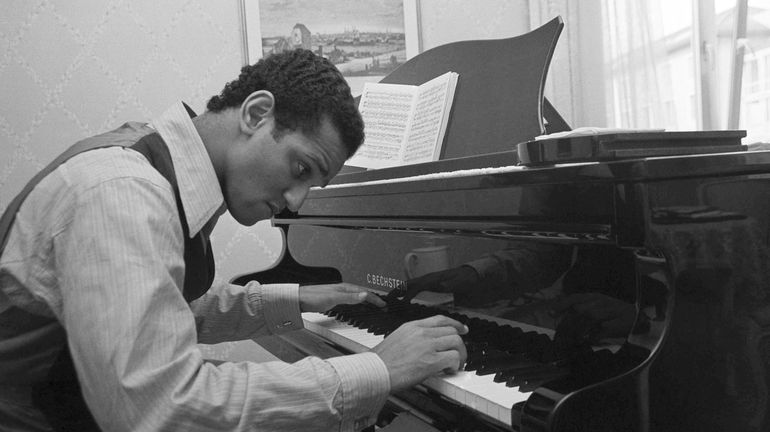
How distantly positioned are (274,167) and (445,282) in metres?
0.48

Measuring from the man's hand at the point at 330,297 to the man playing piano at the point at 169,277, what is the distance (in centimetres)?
39

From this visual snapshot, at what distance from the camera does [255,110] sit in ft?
4.04

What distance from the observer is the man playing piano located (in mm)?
927

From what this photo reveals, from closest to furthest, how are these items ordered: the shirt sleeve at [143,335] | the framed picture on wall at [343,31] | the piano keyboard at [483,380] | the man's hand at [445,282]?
the shirt sleeve at [143,335], the piano keyboard at [483,380], the man's hand at [445,282], the framed picture on wall at [343,31]

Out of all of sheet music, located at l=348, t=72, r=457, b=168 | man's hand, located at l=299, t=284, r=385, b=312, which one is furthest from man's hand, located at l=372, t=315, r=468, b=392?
sheet music, located at l=348, t=72, r=457, b=168

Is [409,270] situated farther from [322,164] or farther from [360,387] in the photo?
[360,387]

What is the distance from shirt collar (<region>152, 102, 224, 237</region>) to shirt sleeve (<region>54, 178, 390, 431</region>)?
0.13 metres

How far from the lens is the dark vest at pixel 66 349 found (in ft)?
3.61

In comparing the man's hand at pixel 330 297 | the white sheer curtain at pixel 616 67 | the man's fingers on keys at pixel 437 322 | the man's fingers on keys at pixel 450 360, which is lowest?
the man's fingers on keys at pixel 450 360

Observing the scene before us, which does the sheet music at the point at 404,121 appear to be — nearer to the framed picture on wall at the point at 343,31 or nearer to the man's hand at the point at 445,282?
the man's hand at the point at 445,282

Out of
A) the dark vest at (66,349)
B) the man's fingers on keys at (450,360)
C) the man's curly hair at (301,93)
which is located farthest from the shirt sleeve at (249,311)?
the man's fingers on keys at (450,360)

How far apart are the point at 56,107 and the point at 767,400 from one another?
2.96 meters

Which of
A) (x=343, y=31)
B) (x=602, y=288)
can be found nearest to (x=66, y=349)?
(x=602, y=288)

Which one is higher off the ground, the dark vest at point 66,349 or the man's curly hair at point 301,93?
the man's curly hair at point 301,93
